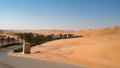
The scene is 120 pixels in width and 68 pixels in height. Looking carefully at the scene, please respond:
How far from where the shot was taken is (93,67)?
67.6 feet

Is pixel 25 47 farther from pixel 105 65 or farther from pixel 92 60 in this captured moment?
pixel 105 65

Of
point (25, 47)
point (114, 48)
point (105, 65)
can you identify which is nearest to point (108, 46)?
point (114, 48)

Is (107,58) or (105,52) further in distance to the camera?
(105,52)

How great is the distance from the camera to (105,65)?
21.6 m

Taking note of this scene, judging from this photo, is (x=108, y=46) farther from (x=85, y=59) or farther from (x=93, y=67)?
(x=93, y=67)

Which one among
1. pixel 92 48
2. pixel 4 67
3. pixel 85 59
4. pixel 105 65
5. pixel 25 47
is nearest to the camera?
pixel 4 67

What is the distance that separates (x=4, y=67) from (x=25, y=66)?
1.63m

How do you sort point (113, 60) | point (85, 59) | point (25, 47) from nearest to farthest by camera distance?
point (113, 60)
point (85, 59)
point (25, 47)

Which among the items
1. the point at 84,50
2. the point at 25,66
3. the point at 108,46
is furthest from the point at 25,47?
the point at 25,66

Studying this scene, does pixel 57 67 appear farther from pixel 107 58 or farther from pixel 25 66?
pixel 107 58

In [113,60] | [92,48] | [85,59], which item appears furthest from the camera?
[92,48]

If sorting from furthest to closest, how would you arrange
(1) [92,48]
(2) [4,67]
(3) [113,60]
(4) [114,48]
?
(1) [92,48] < (4) [114,48] < (3) [113,60] < (2) [4,67]

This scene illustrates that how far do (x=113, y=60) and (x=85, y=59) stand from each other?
10.2 ft

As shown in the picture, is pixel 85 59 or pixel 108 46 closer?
pixel 85 59
